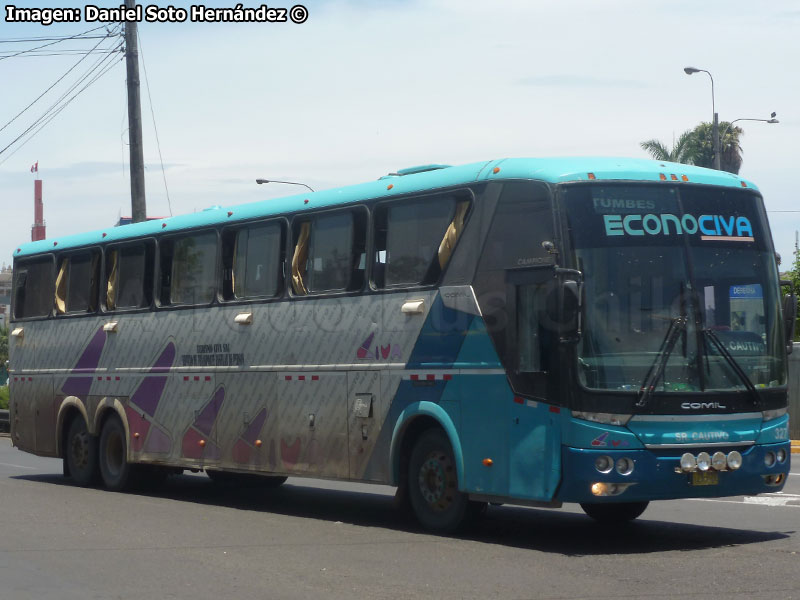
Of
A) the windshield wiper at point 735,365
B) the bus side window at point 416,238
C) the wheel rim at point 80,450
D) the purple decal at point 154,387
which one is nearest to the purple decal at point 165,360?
the purple decal at point 154,387

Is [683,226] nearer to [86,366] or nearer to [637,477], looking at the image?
[637,477]

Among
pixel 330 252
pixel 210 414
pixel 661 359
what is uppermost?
pixel 330 252

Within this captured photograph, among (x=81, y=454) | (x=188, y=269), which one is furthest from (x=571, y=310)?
(x=81, y=454)

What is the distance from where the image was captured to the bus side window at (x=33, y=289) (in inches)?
775

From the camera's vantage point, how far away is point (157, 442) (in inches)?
672

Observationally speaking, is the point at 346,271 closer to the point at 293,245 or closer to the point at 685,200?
the point at 293,245

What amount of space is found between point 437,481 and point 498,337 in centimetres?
174

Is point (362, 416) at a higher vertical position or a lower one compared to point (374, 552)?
higher

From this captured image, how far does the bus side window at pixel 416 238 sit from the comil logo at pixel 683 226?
1.63 metres

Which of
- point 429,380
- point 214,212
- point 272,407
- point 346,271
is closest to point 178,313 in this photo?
point 214,212

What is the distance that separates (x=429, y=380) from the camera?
12289 mm

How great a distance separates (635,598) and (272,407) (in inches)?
276

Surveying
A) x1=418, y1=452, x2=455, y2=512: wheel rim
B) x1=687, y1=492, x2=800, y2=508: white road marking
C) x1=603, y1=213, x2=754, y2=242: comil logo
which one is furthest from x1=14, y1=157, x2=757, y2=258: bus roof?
x1=687, y1=492, x2=800, y2=508: white road marking

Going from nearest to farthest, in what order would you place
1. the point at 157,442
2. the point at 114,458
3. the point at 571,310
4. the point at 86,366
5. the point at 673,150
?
1. the point at 571,310
2. the point at 157,442
3. the point at 114,458
4. the point at 86,366
5. the point at 673,150
